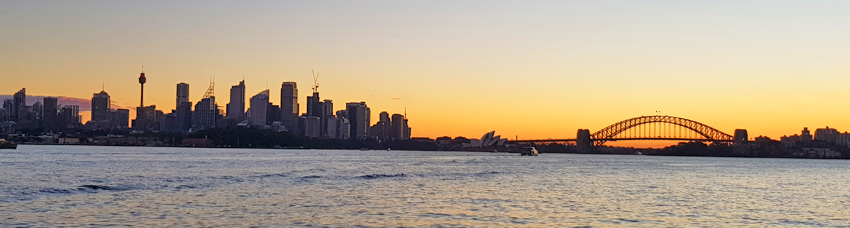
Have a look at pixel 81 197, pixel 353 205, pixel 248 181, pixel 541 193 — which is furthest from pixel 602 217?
pixel 248 181

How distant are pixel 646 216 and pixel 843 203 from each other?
560 inches

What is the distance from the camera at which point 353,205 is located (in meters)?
31.5

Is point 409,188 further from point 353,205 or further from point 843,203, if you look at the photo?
point 843,203

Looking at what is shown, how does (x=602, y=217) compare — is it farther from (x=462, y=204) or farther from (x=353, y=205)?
(x=353, y=205)

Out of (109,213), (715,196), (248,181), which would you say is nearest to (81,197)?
(109,213)

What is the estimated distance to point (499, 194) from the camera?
127 ft

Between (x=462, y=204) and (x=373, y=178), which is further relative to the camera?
(x=373, y=178)

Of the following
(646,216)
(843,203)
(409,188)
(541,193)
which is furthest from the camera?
(409,188)

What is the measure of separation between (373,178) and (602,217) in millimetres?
27942

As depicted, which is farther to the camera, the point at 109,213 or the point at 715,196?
the point at 715,196

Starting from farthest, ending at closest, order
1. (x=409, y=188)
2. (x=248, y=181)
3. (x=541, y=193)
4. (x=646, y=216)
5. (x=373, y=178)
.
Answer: (x=373, y=178), (x=248, y=181), (x=409, y=188), (x=541, y=193), (x=646, y=216)

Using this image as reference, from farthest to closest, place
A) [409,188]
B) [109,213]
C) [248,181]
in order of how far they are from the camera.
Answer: [248,181] → [409,188] → [109,213]

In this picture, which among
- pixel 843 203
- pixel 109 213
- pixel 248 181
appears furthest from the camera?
pixel 248 181

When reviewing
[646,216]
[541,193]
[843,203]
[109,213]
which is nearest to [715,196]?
[843,203]
